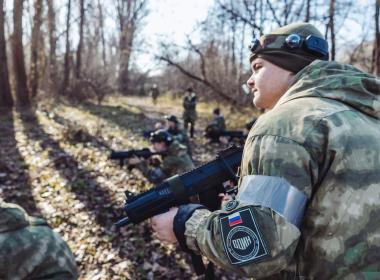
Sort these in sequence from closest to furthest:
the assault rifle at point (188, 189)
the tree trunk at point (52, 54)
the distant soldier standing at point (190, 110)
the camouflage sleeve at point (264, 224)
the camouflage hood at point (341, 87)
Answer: the camouflage sleeve at point (264, 224)
the camouflage hood at point (341, 87)
the assault rifle at point (188, 189)
the distant soldier standing at point (190, 110)
the tree trunk at point (52, 54)

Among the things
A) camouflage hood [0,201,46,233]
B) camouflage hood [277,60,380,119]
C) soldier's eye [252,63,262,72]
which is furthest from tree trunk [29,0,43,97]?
camouflage hood [277,60,380,119]

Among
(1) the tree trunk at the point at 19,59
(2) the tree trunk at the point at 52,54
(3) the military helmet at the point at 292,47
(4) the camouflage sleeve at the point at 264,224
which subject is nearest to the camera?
(4) the camouflage sleeve at the point at 264,224

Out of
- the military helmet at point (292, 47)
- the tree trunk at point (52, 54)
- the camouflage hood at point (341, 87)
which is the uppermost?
the tree trunk at point (52, 54)

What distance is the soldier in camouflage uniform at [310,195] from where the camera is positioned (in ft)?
4.37

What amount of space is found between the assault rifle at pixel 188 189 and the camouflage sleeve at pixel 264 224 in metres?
0.58

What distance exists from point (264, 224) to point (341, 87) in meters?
0.66

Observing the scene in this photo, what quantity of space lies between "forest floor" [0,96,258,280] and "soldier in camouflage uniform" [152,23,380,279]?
3599 mm

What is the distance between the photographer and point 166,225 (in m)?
1.81

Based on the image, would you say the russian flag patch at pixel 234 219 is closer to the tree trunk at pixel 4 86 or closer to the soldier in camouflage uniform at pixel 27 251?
the soldier in camouflage uniform at pixel 27 251

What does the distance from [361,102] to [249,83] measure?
0.58 meters

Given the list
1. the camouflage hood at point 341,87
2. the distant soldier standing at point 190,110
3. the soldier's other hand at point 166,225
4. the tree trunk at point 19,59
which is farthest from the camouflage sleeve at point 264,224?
the tree trunk at point 19,59

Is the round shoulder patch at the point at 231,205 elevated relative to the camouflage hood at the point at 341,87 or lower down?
lower down

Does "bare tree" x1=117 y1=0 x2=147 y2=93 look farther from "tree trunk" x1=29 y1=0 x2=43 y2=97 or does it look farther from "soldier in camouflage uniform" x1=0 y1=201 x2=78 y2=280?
"soldier in camouflage uniform" x1=0 y1=201 x2=78 y2=280

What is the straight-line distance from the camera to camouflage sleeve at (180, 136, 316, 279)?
1316 mm
